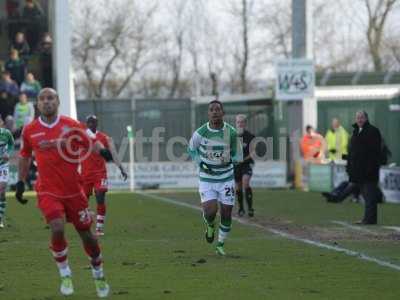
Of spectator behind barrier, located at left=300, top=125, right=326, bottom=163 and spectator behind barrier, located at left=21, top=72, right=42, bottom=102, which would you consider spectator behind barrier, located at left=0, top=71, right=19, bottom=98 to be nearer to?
spectator behind barrier, located at left=21, top=72, right=42, bottom=102

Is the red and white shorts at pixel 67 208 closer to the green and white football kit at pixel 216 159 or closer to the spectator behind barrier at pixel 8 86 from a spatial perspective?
the green and white football kit at pixel 216 159

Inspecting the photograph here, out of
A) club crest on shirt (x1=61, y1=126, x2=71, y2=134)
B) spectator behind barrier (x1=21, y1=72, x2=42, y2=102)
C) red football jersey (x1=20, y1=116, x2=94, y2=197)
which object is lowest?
red football jersey (x1=20, y1=116, x2=94, y2=197)

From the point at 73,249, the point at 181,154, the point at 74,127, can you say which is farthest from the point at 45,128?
the point at 181,154

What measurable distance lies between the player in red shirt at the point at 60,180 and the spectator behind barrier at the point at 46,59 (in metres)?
25.9

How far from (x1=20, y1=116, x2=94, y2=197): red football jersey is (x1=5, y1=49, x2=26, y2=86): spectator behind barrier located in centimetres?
2557

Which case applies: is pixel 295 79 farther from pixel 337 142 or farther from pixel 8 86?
pixel 8 86

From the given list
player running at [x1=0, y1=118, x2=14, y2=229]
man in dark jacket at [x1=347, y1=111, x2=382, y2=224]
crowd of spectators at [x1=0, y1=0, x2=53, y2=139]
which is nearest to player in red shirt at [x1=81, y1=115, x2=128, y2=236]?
player running at [x1=0, y1=118, x2=14, y2=229]

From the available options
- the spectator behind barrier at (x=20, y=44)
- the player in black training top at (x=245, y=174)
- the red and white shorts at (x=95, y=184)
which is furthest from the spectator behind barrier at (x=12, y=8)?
the red and white shorts at (x=95, y=184)

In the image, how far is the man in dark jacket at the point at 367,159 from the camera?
20219mm

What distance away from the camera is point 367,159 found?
2030 centimetres

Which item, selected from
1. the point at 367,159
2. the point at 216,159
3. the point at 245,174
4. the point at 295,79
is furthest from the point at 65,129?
the point at 295,79

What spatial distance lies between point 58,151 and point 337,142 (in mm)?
23671

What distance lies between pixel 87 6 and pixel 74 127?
166 ft

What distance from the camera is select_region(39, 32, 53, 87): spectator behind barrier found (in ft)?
120
